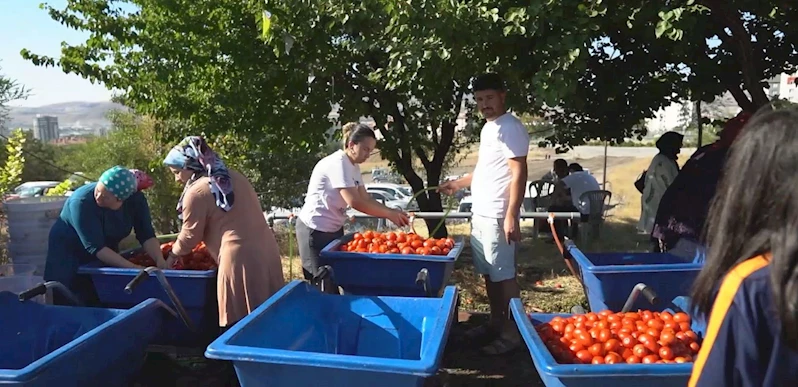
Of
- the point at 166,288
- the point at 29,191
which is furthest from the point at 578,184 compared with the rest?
the point at 29,191

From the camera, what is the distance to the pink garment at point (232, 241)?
3621mm

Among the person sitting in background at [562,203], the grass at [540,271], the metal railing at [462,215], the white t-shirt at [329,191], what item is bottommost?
the grass at [540,271]

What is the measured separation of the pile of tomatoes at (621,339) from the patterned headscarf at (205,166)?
1.86 m

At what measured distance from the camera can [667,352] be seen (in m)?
2.38

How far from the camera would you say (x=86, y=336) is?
2.62 metres

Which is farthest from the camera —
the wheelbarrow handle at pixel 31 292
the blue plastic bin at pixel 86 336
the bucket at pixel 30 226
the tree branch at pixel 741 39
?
the bucket at pixel 30 226

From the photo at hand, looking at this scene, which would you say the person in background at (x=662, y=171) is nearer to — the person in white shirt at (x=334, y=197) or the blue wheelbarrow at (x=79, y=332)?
the person in white shirt at (x=334, y=197)

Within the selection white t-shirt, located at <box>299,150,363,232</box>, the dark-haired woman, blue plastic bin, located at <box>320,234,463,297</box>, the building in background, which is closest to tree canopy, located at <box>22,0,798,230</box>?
white t-shirt, located at <box>299,150,363,232</box>

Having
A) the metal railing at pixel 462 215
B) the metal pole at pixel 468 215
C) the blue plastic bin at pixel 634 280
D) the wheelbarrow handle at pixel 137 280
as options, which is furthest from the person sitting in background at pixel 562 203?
the wheelbarrow handle at pixel 137 280

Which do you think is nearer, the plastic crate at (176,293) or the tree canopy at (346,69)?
the plastic crate at (176,293)

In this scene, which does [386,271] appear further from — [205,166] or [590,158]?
[590,158]

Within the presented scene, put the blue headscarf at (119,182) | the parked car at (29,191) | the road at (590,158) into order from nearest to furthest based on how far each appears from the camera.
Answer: the blue headscarf at (119,182), the parked car at (29,191), the road at (590,158)

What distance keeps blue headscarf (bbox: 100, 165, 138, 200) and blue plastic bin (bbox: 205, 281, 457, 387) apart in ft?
5.02

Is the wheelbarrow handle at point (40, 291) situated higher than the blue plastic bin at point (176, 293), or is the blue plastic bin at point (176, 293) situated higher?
the wheelbarrow handle at point (40, 291)
